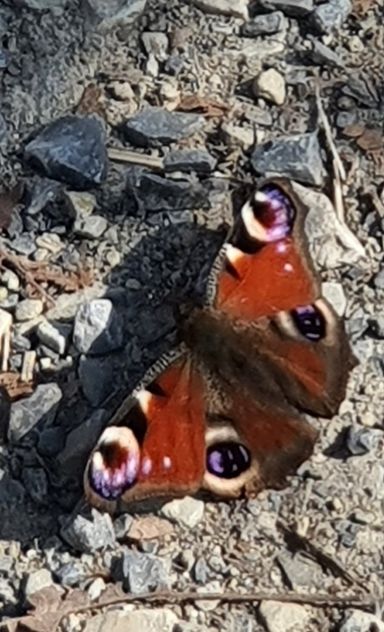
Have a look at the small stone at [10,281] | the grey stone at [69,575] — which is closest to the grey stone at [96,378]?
the small stone at [10,281]

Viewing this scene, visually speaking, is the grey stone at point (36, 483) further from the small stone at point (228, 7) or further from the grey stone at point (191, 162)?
the small stone at point (228, 7)

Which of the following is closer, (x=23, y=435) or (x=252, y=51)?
(x=23, y=435)

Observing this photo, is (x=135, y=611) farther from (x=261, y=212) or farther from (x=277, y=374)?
(x=261, y=212)

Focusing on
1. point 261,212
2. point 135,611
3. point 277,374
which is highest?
point 261,212

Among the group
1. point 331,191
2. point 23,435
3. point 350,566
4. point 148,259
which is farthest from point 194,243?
point 350,566

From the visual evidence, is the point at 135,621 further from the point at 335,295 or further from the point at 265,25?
the point at 265,25
